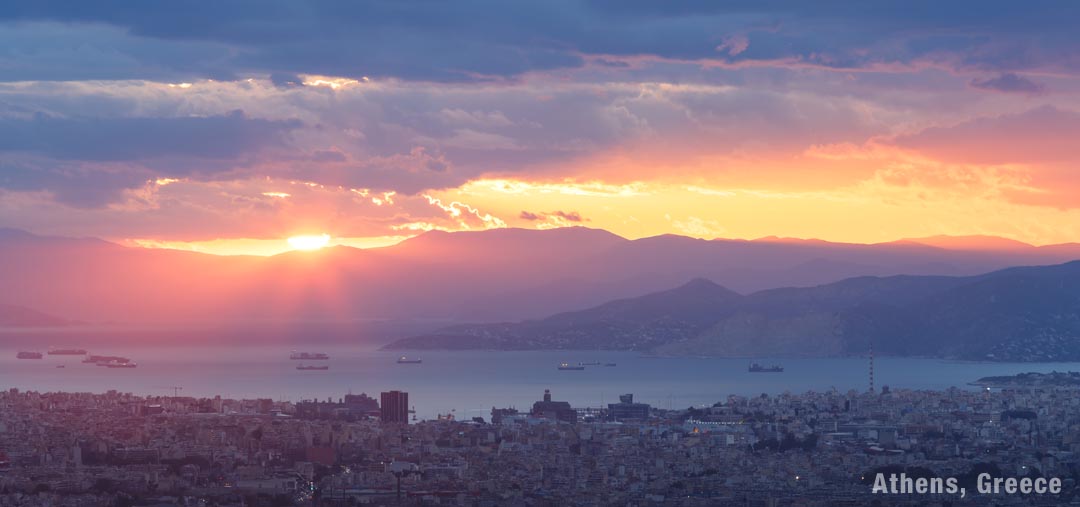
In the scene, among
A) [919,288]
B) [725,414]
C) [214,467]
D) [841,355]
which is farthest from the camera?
[919,288]

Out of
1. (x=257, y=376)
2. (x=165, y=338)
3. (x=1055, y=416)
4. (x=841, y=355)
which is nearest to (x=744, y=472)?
(x=1055, y=416)

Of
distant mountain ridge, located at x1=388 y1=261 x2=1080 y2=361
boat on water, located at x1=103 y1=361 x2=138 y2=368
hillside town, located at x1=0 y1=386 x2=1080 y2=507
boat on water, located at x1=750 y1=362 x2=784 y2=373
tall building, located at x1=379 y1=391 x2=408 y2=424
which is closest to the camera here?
hillside town, located at x1=0 y1=386 x2=1080 y2=507

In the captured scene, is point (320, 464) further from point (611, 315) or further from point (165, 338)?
point (165, 338)

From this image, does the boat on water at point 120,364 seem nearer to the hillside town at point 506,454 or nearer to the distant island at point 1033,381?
the hillside town at point 506,454

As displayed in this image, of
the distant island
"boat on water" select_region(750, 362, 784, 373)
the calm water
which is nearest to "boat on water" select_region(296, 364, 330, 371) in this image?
the calm water

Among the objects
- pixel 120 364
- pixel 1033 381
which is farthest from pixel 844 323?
pixel 120 364

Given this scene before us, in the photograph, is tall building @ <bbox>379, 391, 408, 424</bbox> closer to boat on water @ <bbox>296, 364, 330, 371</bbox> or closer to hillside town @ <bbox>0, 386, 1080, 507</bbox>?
hillside town @ <bbox>0, 386, 1080, 507</bbox>
